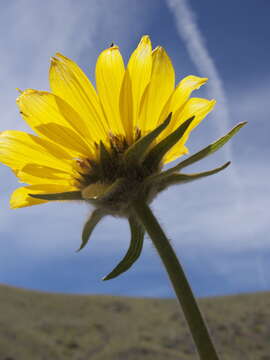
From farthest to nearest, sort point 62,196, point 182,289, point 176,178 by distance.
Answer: point 176,178 → point 62,196 → point 182,289

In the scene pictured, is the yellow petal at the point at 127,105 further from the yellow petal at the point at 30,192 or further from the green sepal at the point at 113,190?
the yellow petal at the point at 30,192

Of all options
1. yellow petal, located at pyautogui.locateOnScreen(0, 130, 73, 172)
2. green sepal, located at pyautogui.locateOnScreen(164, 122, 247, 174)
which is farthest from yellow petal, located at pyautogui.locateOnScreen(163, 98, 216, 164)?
yellow petal, located at pyautogui.locateOnScreen(0, 130, 73, 172)

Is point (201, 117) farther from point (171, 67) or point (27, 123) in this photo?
point (27, 123)

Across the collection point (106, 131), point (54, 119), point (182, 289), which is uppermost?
point (54, 119)

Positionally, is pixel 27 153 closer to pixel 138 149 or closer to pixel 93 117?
pixel 93 117

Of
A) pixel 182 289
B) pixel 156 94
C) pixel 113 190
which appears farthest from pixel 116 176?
pixel 182 289

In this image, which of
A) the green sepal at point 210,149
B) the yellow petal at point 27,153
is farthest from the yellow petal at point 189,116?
the yellow petal at point 27,153

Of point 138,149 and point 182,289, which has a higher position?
point 138,149
